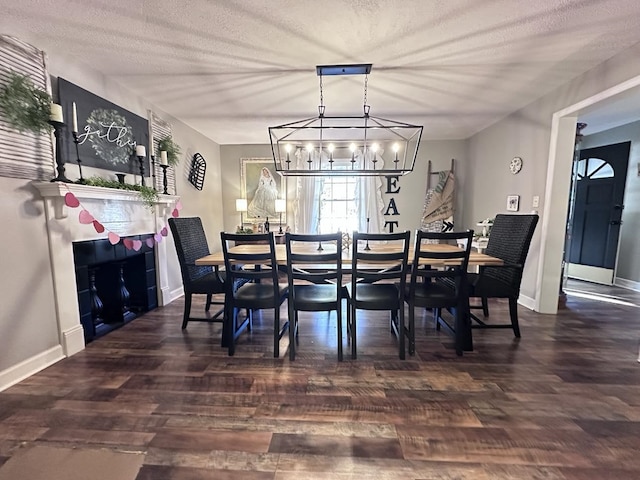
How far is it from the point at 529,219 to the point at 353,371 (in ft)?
6.24

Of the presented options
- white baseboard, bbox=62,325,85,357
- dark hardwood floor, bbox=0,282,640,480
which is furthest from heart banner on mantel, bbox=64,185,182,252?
dark hardwood floor, bbox=0,282,640,480

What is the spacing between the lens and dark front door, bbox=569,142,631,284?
400 cm

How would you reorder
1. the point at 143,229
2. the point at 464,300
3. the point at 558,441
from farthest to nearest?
the point at 143,229, the point at 464,300, the point at 558,441

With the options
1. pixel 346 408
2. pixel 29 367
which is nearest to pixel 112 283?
pixel 29 367

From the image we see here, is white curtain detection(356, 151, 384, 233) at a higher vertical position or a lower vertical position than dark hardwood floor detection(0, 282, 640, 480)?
higher

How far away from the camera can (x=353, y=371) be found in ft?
6.47

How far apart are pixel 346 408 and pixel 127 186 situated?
8.72 ft

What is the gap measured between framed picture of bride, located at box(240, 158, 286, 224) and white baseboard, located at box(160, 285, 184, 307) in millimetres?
1984

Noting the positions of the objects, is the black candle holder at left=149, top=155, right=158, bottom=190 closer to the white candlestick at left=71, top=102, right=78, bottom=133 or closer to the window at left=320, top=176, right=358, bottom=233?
the white candlestick at left=71, top=102, right=78, bottom=133

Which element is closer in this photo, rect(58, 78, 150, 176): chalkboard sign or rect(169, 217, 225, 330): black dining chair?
rect(58, 78, 150, 176): chalkboard sign

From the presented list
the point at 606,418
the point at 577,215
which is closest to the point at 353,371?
the point at 606,418

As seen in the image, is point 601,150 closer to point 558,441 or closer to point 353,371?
point 558,441

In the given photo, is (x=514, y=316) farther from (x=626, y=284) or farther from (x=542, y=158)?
(x=626, y=284)

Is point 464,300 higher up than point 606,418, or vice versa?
point 464,300
